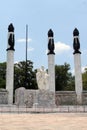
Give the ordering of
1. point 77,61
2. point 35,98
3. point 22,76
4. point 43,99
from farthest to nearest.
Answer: point 22,76, point 77,61, point 35,98, point 43,99

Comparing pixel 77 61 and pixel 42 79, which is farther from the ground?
pixel 77 61

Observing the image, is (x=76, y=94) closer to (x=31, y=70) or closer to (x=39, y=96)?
(x=39, y=96)

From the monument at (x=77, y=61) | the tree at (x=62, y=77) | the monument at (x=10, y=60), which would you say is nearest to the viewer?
the monument at (x=10, y=60)

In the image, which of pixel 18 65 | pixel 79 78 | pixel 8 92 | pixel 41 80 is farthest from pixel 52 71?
pixel 18 65

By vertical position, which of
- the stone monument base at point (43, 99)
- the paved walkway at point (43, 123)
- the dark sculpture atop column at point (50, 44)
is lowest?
the paved walkway at point (43, 123)

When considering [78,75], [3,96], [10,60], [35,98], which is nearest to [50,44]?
[78,75]

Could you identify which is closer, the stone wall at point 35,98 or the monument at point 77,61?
the stone wall at point 35,98

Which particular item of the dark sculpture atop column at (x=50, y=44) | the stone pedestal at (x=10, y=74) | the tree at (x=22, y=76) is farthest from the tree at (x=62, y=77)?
the stone pedestal at (x=10, y=74)

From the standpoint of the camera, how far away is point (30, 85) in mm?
42469

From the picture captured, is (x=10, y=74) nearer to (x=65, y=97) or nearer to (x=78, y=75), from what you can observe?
(x=65, y=97)

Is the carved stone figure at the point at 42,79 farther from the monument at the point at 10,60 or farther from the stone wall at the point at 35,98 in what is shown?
the monument at the point at 10,60

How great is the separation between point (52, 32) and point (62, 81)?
51.3 ft

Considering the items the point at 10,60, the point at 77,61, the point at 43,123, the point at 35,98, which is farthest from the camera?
the point at 77,61

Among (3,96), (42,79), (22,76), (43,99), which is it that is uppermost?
(22,76)
